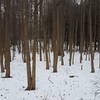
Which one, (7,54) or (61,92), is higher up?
(7,54)

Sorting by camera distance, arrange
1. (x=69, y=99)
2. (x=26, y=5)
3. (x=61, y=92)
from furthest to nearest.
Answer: (x=26, y=5)
(x=61, y=92)
(x=69, y=99)

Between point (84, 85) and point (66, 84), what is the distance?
959 mm

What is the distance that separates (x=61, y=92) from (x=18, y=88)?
92.8 inches

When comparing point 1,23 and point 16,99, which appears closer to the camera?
point 16,99

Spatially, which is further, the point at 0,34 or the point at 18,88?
the point at 0,34

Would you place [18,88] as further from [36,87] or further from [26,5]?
[26,5]

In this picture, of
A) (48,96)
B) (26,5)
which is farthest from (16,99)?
(26,5)

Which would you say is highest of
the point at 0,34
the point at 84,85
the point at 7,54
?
the point at 0,34

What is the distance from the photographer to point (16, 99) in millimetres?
9867

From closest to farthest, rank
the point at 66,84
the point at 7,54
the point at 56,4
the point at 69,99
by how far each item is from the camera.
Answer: the point at 69,99, the point at 66,84, the point at 7,54, the point at 56,4

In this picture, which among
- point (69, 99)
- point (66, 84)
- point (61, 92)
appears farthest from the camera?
point (66, 84)

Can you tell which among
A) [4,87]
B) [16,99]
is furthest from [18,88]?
[16,99]

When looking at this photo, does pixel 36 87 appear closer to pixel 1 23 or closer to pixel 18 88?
pixel 18 88

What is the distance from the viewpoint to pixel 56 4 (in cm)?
1755
